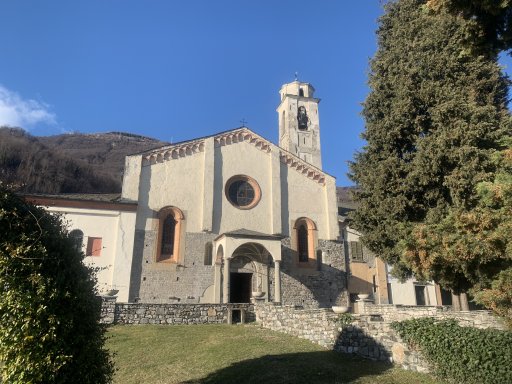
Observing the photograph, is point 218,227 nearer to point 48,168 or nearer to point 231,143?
point 231,143

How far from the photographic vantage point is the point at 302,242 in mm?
24812

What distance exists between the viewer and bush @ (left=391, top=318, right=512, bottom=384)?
7.91 m

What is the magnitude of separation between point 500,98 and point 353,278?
14271mm

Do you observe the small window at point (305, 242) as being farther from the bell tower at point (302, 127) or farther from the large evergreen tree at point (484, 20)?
the large evergreen tree at point (484, 20)

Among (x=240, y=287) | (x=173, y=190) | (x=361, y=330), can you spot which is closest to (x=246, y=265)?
(x=240, y=287)

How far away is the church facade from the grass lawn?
6.03 metres

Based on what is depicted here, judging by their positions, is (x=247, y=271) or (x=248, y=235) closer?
(x=248, y=235)

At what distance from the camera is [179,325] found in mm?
16172

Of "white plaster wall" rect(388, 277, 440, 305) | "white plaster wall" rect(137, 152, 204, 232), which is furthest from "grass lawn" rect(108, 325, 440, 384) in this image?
"white plaster wall" rect(388, 277, 440, 305)

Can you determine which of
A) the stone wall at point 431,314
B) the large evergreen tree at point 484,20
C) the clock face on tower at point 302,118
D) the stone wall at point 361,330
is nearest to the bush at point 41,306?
the large evergreen tree at point 484,20

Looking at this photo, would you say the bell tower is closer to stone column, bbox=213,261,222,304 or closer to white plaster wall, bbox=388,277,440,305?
white plaster wall, bbox=388,277,440,305

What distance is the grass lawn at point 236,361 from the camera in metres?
8.84

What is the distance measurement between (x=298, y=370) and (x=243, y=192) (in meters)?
16.1

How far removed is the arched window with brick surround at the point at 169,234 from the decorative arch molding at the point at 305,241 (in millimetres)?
7092
